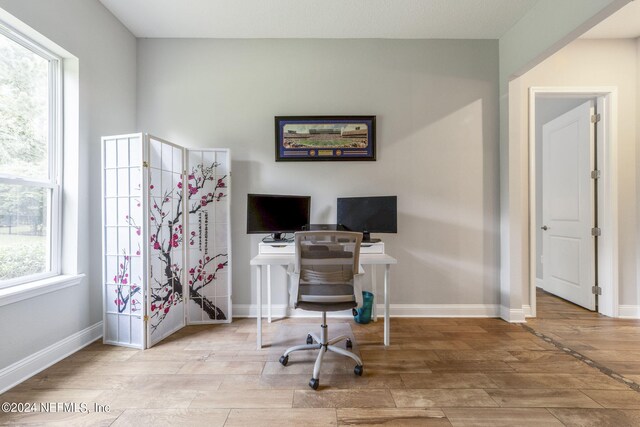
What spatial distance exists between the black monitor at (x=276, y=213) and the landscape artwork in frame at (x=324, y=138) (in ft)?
1.72

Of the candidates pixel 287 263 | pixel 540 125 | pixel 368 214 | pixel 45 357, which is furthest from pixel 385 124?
pixel 45 357

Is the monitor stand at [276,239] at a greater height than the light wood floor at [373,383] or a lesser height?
greater

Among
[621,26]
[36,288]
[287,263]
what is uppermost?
[621,26]

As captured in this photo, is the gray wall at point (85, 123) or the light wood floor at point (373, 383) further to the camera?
the gray wall at point (85, 123)

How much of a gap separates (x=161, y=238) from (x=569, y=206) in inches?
184

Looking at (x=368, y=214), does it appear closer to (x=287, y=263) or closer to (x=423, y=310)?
(x=287, y=263)

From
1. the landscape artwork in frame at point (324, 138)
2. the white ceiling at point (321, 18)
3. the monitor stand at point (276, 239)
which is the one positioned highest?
the white ceiling at point (321, 18)

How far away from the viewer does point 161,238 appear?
265cm

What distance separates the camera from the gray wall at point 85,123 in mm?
1965

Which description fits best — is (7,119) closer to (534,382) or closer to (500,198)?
(534,382)

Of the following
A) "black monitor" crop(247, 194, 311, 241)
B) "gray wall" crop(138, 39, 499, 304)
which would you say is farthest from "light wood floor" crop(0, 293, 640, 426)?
"black monitor" crop(247, 194, 311, 241)

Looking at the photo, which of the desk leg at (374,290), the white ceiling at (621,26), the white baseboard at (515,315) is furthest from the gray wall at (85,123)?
the white ceiling at (621,26)

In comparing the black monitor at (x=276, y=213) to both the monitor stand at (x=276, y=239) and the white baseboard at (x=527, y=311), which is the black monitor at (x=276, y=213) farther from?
the white baseboard at (x=527, y=311)

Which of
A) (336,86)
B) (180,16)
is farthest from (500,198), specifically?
(180,16)
